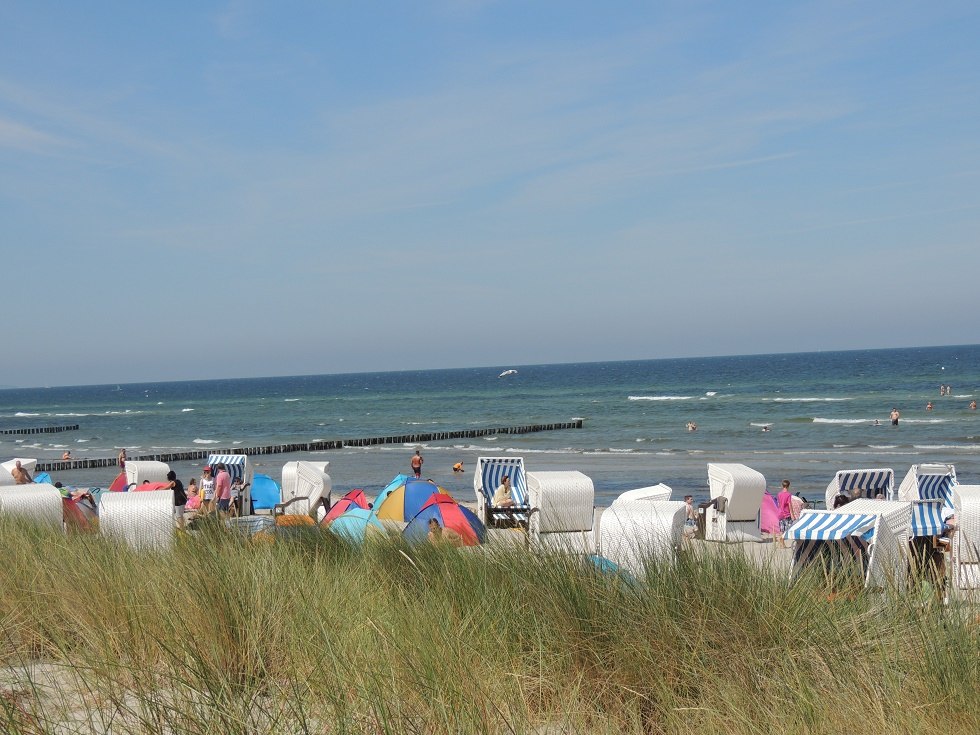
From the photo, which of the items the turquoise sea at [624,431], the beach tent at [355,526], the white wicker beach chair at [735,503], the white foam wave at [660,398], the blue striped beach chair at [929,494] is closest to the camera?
the beach tent at [355,526]

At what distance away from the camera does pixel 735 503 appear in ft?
45.7

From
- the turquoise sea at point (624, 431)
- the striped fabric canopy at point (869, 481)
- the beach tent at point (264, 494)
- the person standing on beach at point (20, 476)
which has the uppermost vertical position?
the person standing on beach at point (20, 476)

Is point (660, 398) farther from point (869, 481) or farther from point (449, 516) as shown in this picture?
point (449, 516)

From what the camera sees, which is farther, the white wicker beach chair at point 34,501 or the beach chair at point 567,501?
the beach chair at point 567,501

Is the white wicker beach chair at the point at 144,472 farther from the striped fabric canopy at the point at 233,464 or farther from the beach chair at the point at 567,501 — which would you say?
the beach chair at the point at 567,501

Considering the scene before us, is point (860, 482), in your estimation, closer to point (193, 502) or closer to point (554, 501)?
point (554, 501)

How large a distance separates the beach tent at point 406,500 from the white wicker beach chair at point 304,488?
2.67 m

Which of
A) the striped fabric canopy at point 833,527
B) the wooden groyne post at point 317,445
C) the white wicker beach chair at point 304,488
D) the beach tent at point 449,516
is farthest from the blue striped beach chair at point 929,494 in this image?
the wooden groyne post at point 317,445

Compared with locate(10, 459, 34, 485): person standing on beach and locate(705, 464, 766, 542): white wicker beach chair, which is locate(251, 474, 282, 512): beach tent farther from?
locate(705, 464, 766, 542): white wicker beach chair

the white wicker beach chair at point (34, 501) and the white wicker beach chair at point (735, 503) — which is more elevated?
the white wicker beach chair at point (34, 501)

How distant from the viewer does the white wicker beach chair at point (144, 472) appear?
57.5 feet

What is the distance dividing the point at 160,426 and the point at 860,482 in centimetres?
5960

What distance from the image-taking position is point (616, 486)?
26.6 metres

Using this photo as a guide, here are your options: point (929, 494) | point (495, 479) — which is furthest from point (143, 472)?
point (929, 494)
